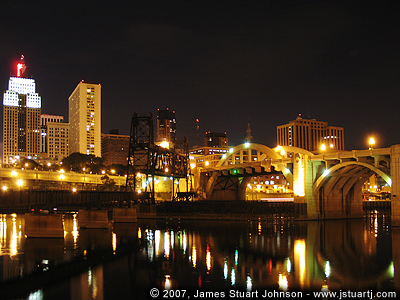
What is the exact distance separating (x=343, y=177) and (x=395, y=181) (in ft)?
56.4

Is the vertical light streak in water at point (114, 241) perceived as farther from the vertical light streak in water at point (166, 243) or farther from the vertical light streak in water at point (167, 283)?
the vertical light streak in water at point (167, 283)

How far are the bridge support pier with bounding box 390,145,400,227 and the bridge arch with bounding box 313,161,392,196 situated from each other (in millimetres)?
7155

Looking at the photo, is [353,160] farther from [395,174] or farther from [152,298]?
[152,298]

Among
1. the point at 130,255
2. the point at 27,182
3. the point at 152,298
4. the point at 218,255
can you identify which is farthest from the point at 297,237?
the point at 27,182

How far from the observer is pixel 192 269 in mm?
32375

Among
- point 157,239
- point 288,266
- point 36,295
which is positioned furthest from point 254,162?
point 36,295

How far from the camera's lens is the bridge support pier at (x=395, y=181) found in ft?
188

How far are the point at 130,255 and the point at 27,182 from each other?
3246 inches

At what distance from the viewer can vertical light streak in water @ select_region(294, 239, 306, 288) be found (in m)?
30.0

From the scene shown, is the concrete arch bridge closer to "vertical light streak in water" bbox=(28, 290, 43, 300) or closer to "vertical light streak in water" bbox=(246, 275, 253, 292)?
"vertical light streak in water" bbox=(246, 275, 253, 292)

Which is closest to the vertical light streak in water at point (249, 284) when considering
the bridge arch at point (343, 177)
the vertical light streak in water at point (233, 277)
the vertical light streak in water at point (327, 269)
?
the vertical light streak in water at point (233, 277)

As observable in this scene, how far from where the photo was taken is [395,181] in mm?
57750

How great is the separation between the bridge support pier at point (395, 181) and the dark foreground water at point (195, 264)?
367 cm

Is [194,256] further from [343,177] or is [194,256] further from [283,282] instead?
[343,177]
